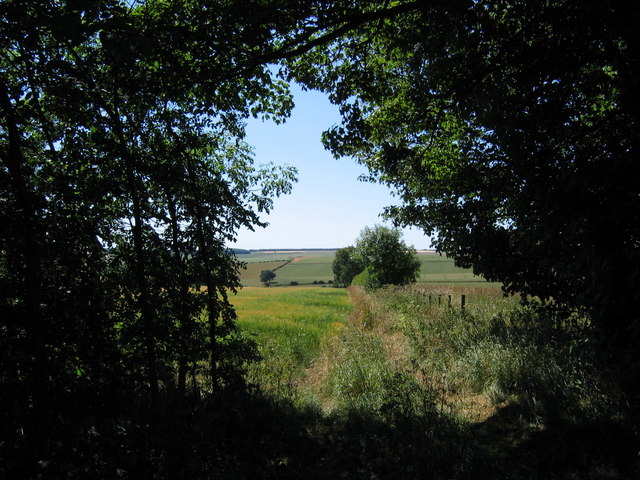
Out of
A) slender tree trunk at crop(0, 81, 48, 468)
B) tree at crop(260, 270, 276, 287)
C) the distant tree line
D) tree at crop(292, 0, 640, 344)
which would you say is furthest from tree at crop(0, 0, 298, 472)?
tree at crop(260, 270, 276, 287)

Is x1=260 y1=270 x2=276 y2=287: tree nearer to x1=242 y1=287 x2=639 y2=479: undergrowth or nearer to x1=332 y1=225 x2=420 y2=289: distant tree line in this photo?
x1=332 y1=225 x2=420 y2=289: distant tree line

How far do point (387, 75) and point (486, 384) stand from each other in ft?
20.1

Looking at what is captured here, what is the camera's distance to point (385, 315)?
16.6 metres

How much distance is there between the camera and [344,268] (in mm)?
78562

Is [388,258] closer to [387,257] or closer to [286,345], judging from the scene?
[387,257]

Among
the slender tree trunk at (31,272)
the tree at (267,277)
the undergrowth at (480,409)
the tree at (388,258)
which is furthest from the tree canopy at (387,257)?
the tree at (267,277)

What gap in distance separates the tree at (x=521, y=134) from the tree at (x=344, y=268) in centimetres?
6644

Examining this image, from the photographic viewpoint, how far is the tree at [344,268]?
75750 millimetres

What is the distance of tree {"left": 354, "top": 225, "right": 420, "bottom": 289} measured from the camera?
40.6 m

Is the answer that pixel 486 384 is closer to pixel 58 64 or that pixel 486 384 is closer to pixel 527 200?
pixel 527 200

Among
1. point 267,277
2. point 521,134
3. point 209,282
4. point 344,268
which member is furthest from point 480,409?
point 267,277

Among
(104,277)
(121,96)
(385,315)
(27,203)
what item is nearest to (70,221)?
(27,203)

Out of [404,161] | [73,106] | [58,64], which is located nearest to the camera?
[58,64]

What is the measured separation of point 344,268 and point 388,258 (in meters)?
38.2
